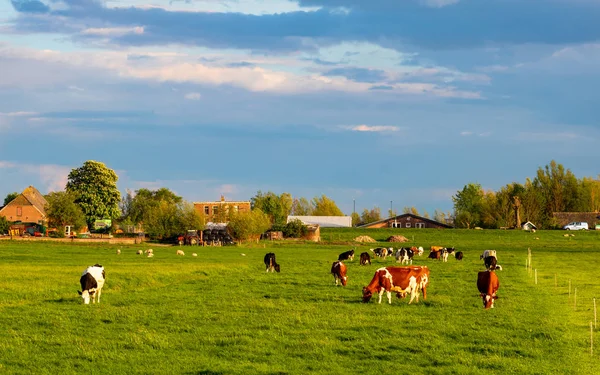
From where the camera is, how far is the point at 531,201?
17512 centimetres

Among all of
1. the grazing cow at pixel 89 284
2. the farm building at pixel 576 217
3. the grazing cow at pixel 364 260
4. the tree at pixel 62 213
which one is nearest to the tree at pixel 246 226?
the tree at pixel 62 213

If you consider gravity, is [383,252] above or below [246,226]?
below

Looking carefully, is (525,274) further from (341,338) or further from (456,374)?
(456,374)

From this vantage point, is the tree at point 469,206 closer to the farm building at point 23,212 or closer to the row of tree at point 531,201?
the row of tree at point 531,201

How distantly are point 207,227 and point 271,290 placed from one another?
315 feet

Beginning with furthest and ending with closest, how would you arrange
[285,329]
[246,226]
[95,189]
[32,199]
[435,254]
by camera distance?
[32,199], [95,189], [246,226], [435,254], [285,329]

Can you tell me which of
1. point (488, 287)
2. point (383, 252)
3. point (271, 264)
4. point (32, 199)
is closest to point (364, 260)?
point (271, 264)

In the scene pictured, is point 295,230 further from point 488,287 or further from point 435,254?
point 488,287

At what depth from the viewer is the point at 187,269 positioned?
171 feet

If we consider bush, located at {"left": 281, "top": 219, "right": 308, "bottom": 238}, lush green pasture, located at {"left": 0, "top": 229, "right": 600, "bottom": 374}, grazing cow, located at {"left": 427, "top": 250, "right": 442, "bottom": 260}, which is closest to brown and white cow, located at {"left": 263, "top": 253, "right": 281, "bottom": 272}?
lush green pasture, located at {"left": 0, "top": 229, "right": 600, "bottom": 374}

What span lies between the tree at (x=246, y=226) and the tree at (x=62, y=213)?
24.2m

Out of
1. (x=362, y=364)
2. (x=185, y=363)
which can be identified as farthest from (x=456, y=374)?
(x=185, y=363)

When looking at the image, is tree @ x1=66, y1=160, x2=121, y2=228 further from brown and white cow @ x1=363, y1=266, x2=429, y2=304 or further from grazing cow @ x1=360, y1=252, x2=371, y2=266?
brown and white cow @ x1=363, y1=266, x2=429, y2=304

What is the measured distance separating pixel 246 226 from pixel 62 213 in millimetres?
28884
